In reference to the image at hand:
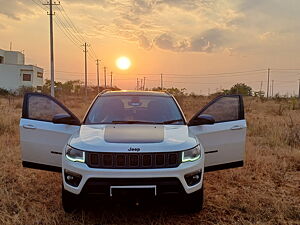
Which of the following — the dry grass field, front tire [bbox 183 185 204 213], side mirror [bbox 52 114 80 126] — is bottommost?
the dry grass field

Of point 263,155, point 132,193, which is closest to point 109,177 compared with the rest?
point 132,193

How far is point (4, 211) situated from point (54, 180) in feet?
4.40

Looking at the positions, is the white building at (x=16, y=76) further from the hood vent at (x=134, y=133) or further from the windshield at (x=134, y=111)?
the hood vent at (x=134, y=133)

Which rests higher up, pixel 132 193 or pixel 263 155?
pixel 132 193

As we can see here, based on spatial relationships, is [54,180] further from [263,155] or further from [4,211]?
[263,155]

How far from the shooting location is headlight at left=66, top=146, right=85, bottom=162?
321cm

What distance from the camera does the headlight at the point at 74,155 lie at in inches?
126

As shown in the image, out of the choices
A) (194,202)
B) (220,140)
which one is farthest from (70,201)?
(220,140)

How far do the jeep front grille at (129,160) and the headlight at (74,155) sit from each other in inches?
3.7

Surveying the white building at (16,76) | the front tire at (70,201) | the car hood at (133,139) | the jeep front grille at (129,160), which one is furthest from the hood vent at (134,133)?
the white building at (16,76)

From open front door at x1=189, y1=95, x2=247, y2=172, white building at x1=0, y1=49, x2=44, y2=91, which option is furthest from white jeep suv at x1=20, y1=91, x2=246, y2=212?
white building at x1=0, y1=49, x2=44, y2=91

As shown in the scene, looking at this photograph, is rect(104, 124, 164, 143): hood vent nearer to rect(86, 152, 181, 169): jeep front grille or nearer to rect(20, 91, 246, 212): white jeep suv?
rect(20, 91, 246, 212): white jeep suv

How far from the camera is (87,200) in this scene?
3.17m

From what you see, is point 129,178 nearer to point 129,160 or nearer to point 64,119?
point 129,160
